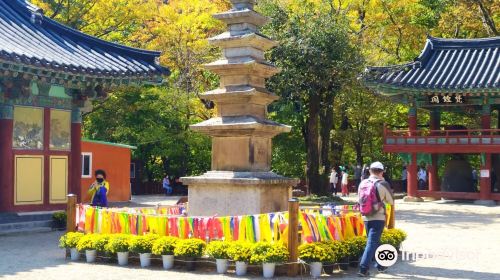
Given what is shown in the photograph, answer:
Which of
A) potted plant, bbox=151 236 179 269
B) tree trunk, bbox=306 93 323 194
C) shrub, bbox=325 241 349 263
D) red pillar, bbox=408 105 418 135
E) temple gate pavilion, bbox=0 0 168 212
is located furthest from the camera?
red pillar, bbox=408 105 418 135

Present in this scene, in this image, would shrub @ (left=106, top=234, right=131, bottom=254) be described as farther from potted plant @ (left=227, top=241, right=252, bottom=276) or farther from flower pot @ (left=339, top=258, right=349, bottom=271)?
flower pot @ (left=339, top=258, right=349, bottom=271)

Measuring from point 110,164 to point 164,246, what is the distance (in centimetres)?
2031

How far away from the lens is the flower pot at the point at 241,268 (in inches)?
473

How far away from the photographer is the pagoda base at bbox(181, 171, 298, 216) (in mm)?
13695

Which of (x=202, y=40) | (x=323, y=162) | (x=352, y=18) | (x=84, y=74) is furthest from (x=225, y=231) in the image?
(x=352, y=18)

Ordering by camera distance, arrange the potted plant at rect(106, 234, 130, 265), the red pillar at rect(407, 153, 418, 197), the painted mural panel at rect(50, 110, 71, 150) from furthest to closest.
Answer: the red pillar at rect(407, 153, 418, 197)
the painted mural panel at rect(50, 110, 71, 150)
the potted plant at rect(106, 234, 130, 265)

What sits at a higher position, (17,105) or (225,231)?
(17,105)

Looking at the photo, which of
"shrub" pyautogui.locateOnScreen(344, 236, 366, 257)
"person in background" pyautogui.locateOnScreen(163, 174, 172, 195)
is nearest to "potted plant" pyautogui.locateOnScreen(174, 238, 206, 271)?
"shrub" pyautogui.locateOnScreen(344, 236, 366, 257)

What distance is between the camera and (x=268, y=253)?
11.8 meters

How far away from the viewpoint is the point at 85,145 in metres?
30.8

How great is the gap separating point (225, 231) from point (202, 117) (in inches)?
1046

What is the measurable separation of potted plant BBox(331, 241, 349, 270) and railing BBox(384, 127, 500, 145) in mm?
21291

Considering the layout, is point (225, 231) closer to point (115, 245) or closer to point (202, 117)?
point (115, 245)

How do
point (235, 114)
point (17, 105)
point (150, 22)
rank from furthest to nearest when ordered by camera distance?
point (150, 22), point (17, 105), point (235, 114)
